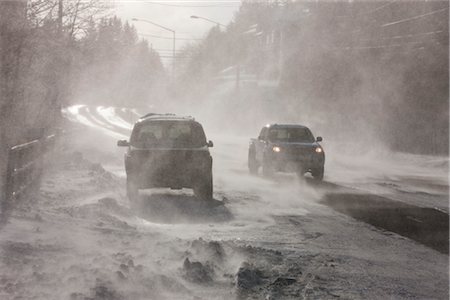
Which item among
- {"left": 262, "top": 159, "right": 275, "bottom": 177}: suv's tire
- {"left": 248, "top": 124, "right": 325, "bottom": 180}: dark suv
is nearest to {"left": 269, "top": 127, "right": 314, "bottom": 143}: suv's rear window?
{"left": 248, "top": 124, "right": 325, "bottom": 180}: dark suv

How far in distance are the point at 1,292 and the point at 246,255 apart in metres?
3.19

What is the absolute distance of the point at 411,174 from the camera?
22.2 m

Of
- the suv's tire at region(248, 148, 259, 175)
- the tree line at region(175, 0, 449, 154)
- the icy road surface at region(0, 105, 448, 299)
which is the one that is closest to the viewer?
the icy road surface at region(0, 105, 448, 299)

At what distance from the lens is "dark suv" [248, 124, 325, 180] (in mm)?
17344

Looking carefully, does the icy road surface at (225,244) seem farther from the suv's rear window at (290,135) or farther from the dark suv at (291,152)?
the suv's rear window at (290,135)

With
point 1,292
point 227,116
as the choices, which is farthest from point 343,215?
point 227,116

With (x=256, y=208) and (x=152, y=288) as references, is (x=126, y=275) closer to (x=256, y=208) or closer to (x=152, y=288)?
(x=152, y=288)

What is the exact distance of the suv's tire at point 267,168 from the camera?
58.1 ft

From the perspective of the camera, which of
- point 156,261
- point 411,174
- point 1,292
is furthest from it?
point 411,174

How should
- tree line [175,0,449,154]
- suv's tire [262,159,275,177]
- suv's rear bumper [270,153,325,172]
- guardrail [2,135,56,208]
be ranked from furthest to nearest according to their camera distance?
tree line [175,0,449,154], suv's tire [262,159,275,177], suv's rear bumper [270,153,325,172], guardrail [2,135,56,208]

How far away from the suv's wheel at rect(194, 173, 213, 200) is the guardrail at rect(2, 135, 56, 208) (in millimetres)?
3353

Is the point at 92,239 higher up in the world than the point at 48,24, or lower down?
lower down

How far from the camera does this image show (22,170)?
11742 mm

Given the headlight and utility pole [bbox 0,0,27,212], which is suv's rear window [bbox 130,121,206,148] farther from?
the headlight
